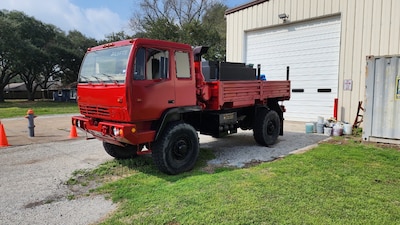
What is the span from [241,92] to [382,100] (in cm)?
387

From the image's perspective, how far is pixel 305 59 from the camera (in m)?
11.4

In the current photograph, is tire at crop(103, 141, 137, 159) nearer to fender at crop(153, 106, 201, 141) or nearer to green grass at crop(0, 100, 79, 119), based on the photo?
fender at crop(153, 106, 201, 141)

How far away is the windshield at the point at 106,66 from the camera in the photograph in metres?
4.79

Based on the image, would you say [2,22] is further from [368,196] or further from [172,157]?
[368,196]

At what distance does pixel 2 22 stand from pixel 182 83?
28.1 m

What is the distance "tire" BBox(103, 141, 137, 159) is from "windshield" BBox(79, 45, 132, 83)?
5.16ft

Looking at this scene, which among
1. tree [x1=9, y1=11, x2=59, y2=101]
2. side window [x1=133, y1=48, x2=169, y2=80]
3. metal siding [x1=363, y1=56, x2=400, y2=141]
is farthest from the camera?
tree [x1=9, y1=11, x2=59, y2=101]

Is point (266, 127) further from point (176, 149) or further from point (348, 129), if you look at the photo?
point (348, 129)

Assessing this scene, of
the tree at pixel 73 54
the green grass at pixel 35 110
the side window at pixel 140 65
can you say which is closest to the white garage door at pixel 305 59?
the side window at pixel 140 65

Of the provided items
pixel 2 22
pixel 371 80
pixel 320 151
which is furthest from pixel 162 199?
pixel 2 22

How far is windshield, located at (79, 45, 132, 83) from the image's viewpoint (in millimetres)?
4785

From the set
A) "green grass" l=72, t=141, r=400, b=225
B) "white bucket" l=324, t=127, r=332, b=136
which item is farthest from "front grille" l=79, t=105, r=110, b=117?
"white bucket" l=324, t=127, r=332, b=136

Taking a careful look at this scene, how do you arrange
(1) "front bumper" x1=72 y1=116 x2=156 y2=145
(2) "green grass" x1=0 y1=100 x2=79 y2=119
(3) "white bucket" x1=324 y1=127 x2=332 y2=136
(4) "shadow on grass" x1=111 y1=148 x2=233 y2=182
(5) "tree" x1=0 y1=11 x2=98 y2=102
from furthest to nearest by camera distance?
(5) "tree" x1=0 y1=11 x2=98 y2=102, (2) "green grass" x1=0 y1=100 x2=79 y2=119, (3) "white bucket" x1=324 y1=127 x2=332 y2=136, (4) "shadow on grass" x1=111 y1=148 x2=233 y2=182, (1) "front bumper" x1=72 y1=116 x2=156 y2=145

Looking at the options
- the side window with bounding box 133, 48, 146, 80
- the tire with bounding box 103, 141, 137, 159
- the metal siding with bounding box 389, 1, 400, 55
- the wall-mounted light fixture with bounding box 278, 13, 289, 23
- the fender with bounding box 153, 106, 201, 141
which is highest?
the wall-mounted light fixture with bounding box 278, 13, 289, 23
